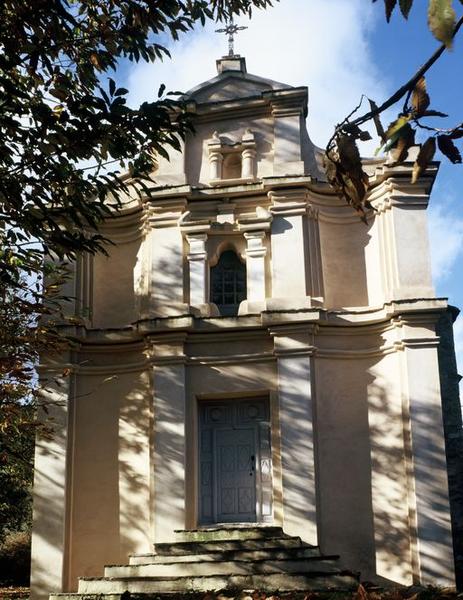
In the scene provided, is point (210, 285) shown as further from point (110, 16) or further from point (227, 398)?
point (110, 16)

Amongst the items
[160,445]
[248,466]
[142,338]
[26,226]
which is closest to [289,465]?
[248,466]

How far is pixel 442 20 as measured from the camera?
2.53 meters

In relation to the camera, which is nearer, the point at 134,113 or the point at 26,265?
the point at 134,113

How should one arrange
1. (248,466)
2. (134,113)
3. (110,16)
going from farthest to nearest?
(248,466) < (110,16) < (134,113)

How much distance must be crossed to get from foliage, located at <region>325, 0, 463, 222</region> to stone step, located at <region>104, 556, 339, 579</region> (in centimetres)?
805

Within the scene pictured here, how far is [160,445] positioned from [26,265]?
4.50 metres

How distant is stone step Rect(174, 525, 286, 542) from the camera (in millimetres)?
11633

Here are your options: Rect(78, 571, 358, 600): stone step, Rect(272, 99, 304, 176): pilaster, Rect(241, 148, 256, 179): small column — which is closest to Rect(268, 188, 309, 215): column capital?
Rect(272, 99, 304, 176): pilaster

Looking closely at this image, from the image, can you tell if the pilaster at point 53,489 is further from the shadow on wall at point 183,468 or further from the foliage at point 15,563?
the foliage at point 15,563

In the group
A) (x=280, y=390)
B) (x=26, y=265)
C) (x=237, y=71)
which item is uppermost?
(x=237, y=71)

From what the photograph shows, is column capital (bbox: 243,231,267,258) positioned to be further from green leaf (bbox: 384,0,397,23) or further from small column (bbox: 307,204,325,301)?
green leaf (bbox: 384,0,397,23)

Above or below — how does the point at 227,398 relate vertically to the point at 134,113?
below

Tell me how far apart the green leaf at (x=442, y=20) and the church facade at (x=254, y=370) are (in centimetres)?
977

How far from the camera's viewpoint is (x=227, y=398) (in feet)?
43.2
